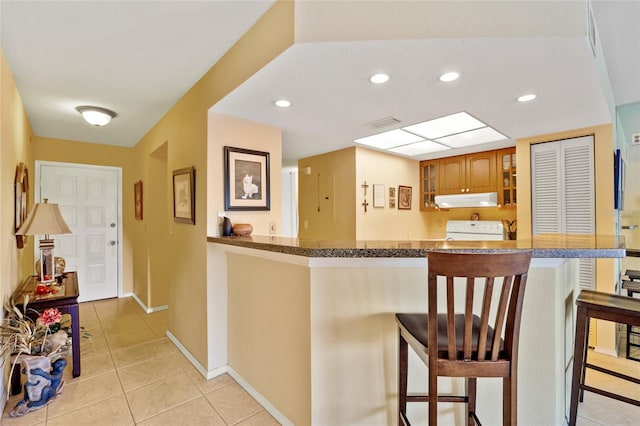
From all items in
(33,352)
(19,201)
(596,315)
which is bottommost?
(33,352)

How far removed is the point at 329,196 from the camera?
4.39 m

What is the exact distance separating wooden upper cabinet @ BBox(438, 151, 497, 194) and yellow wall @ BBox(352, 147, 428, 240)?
441 millimetres

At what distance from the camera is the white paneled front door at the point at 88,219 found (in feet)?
13.7

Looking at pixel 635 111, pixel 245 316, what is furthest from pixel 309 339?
pixel 635 111

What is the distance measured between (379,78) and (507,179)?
3.05 m

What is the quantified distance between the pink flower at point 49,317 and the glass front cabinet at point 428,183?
4.53 m

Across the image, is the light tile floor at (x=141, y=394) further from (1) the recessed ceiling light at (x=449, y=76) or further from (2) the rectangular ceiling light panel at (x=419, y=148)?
(2) the rectangular ceiling light panel at (x=419, y=148)

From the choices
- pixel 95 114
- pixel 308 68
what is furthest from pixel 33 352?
pixel 308 68

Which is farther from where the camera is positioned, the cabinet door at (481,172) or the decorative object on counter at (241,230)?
the cabinet door at (481,172)

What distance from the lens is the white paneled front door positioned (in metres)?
4.17

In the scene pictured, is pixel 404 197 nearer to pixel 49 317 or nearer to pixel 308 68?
pixel 308 68

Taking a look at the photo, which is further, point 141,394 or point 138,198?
point 138,198

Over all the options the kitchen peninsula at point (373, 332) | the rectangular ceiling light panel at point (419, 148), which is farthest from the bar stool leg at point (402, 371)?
the rectangular ceiling light panel at point (419, 148)

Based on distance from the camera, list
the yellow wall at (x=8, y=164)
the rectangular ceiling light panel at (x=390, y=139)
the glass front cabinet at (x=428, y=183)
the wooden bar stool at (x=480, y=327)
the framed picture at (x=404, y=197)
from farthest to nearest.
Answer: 1. the glass front cabinet at (x=428, y=183)
2. the framed picture at (x=404, y=197)
3. the rectangular ceiling light panel at (x=390, y=139)
4. the yellow wall at (x=8, y=164)
5. the wooden bar stool at (x=480, y=327)
